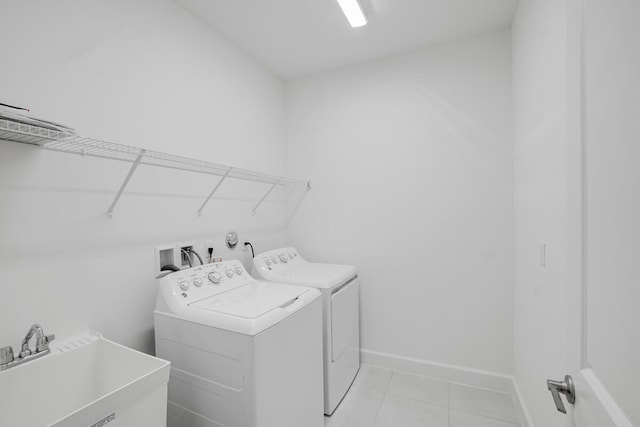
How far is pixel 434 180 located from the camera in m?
2.29

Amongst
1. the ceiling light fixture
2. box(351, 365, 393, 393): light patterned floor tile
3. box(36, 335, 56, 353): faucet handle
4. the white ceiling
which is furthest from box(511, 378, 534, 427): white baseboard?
the ceiling light fixture

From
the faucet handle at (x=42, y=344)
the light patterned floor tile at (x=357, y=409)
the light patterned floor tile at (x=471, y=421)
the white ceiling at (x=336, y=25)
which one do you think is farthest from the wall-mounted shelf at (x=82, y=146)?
the light patterned floor tile at (x=471, y=421)

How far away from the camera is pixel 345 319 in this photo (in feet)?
6.96

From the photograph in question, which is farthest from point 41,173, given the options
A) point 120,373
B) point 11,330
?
point 120,373

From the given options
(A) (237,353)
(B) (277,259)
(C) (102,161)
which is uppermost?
(C) (102,161)

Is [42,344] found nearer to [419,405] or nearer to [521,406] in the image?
[419,405]

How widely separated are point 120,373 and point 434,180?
2313 mm

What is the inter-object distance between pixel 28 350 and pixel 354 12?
8.04ft

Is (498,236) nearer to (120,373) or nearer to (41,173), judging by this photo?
(120,373)

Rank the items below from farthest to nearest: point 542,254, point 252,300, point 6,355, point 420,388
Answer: point 420,388 < point 252,300 < point 542,254 < point 6,355

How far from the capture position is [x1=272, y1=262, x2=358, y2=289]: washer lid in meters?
1.93

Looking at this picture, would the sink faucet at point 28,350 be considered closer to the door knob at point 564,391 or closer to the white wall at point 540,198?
the door knob at point 564,391

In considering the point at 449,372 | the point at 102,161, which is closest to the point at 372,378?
the point at 449,372

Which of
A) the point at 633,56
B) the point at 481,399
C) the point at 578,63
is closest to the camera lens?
the point at 633,56
